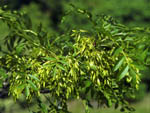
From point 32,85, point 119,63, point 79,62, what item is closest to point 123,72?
point 119,63

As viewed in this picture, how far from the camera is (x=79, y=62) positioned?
1.48m

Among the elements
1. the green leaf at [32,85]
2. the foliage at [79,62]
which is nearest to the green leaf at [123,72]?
the foliage at [79,62]

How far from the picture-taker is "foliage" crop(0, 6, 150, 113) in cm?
140

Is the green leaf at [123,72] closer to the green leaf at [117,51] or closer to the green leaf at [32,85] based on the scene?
the green leaf at [117,51]

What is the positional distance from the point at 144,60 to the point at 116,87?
292 millimetres

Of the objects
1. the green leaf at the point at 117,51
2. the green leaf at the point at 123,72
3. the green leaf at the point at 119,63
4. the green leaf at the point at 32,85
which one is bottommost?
the green leaf at the point at 32,85

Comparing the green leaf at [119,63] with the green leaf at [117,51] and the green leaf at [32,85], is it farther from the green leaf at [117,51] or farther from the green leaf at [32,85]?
the green leaf at [32,85]

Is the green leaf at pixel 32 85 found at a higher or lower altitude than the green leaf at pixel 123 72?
lower

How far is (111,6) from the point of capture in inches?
366

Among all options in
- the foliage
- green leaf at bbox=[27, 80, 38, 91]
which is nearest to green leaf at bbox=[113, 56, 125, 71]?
the foliage

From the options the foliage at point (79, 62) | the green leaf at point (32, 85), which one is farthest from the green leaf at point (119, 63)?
the green leaf at point (32, 85)

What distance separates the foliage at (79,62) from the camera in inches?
55.1

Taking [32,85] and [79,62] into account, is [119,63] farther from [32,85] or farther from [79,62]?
[32,85]

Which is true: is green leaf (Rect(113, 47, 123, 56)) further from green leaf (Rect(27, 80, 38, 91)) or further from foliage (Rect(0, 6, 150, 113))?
green leaf (Rect(27, 80, 38, 91))
